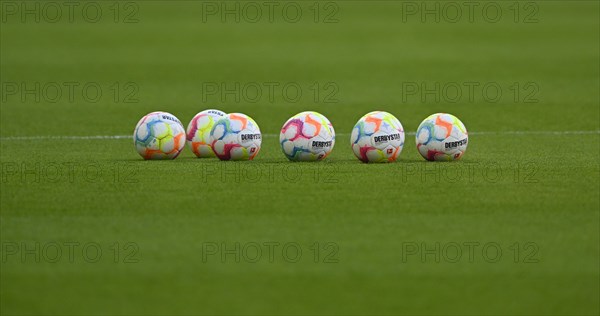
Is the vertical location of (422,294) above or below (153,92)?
below

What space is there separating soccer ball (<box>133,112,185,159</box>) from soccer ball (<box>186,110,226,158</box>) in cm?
28

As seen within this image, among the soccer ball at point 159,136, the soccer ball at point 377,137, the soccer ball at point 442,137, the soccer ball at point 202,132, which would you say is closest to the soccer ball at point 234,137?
the soccer ball at point 202,132

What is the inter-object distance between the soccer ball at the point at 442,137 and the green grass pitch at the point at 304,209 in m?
0.26

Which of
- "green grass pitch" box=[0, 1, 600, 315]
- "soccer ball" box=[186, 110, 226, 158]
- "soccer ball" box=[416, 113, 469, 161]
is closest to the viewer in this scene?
"green grass pitch" box=[0, 1, 600, 315]

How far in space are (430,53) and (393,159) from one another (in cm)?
1878

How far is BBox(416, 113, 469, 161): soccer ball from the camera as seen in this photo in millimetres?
14062

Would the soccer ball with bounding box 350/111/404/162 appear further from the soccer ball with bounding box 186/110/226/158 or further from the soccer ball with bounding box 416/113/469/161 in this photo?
the soccer ball with bounding box 186/110/226/158

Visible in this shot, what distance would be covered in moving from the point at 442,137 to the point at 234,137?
2733 millimetres

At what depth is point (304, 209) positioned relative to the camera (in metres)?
11.0

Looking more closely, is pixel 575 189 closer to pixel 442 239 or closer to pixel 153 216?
pixel 442 239

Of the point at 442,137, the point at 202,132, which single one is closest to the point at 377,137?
the point at 442,137

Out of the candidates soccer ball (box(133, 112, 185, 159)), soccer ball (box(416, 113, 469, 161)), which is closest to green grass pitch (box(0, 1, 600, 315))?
soccer ball (box(416, 113, 469, 161))

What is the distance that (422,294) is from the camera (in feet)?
27.6

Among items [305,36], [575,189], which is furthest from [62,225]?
[305,36]
